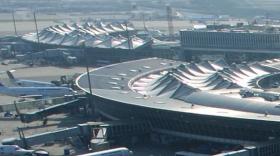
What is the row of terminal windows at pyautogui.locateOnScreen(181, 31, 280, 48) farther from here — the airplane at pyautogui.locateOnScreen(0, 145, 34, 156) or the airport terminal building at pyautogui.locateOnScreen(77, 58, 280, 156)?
the airplane at pyautogui.locateOnScreen(0, 145, 34, 156)

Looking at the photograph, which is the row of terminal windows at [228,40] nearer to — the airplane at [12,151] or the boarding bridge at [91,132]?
the boarding bridge at [91,132]

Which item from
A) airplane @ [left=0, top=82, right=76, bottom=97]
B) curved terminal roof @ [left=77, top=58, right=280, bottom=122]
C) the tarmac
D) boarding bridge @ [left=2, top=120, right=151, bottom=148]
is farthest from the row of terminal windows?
boarding bridge @ [left=2, top=120, right=151, bottom=148]

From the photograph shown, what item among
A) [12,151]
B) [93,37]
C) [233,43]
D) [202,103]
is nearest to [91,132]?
[12,151]

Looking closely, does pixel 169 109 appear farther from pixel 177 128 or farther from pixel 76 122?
pixel 76 122

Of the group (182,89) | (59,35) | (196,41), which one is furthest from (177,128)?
(59,35)

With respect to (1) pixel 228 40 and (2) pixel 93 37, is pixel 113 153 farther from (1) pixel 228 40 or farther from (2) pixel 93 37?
(2) pixel 93 37

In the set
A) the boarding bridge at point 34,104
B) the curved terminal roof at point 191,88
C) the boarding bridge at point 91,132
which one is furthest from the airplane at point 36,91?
the boarding bridge at point 91,132
